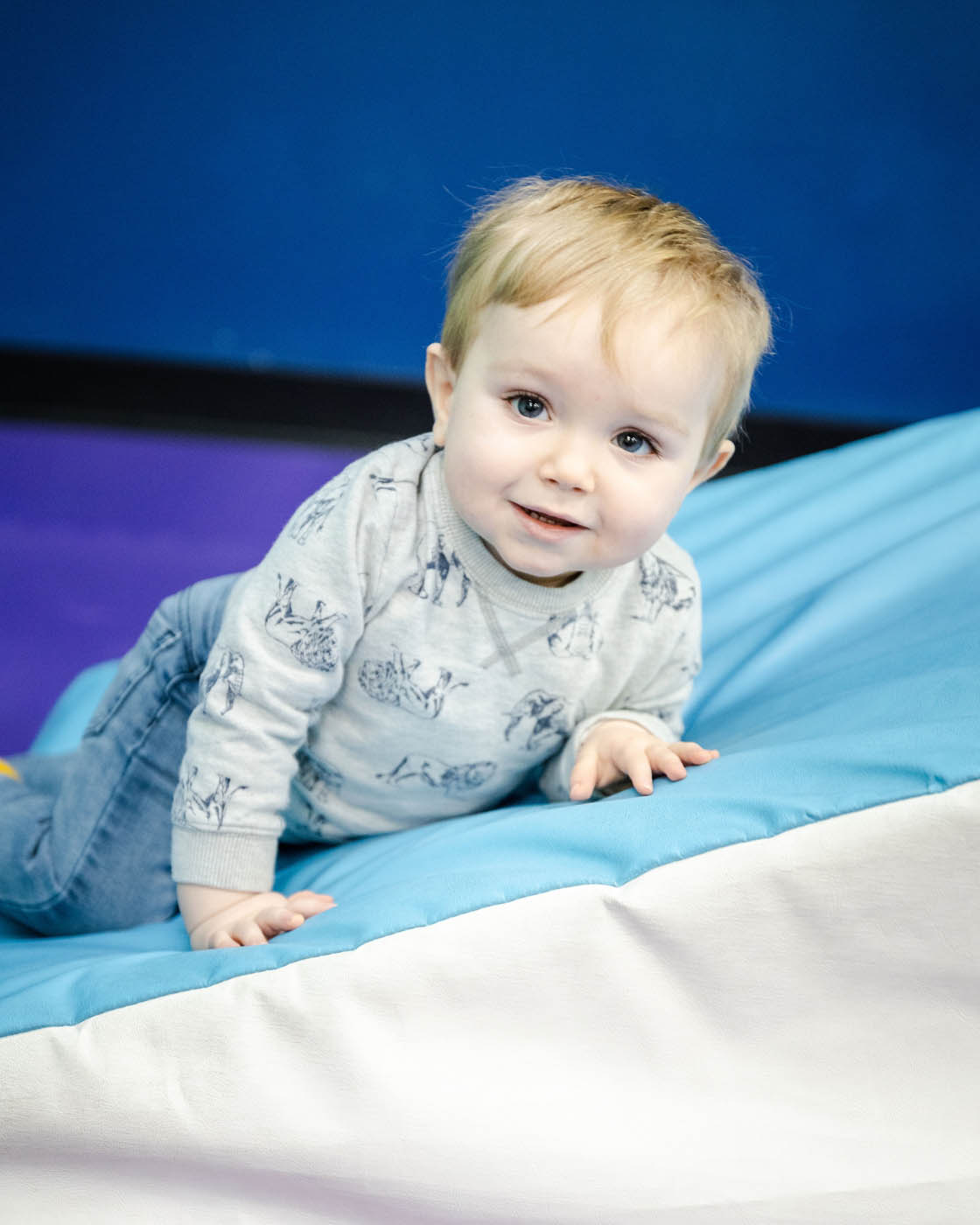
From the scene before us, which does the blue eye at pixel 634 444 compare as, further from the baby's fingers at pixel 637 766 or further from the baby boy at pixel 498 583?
the baby's fingers at pixel 637 766

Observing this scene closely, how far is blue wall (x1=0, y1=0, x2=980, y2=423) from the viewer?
→ 136 inches

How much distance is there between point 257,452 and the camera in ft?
11.1

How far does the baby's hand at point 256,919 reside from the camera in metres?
1.04

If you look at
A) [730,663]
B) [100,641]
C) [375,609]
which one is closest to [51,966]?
[375,609]

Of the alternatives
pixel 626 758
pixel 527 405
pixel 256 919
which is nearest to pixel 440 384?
pixel 527 405

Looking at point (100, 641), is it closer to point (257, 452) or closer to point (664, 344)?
point (257, 452)

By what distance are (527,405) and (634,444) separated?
0.09 m

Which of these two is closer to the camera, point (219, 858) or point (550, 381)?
point (550, 381)

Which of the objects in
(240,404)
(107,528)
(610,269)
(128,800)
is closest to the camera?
(610,269)

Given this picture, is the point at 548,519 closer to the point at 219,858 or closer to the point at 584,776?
the point at 584,776

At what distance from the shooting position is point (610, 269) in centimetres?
95

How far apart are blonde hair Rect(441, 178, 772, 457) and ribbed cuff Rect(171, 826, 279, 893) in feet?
1.41

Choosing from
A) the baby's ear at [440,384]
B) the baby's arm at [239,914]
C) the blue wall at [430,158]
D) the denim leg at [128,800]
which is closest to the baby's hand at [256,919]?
the baby's arm at [239,914]

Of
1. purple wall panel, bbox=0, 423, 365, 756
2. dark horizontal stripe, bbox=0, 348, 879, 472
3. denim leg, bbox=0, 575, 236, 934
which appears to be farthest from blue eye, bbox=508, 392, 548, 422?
dark horizontal stripe, bbox=0, 348, 879, 472
